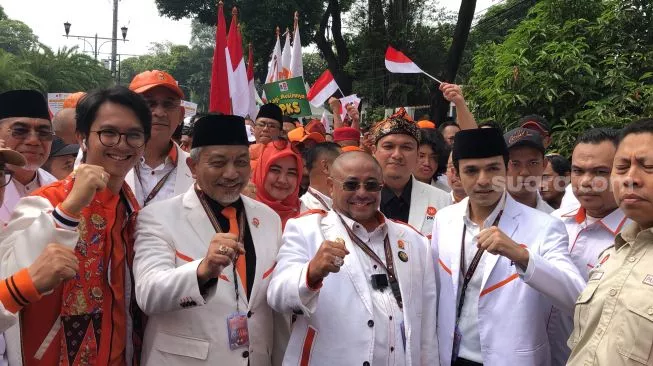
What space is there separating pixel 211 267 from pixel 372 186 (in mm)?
1077

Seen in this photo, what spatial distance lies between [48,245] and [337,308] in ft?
4.61

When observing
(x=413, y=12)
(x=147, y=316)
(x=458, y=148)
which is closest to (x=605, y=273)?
(x=458, y=148)

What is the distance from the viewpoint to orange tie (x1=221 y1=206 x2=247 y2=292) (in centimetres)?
339

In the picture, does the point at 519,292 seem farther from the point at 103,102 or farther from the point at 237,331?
the point at 103,102

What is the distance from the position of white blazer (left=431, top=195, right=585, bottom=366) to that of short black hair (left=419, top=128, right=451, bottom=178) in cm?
234

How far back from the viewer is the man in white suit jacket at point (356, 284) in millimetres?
3275

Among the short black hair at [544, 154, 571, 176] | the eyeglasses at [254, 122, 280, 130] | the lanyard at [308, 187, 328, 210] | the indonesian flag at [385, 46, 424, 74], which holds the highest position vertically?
the indonesian flag at [385, 46, 424, 74]

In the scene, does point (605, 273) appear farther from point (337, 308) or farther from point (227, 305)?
point (227, 305)

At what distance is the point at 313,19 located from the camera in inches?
1035

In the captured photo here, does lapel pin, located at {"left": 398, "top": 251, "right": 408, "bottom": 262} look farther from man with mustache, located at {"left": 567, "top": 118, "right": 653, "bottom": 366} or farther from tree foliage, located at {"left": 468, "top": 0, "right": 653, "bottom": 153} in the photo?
tree foliage, located at {"left": 468, "top": 0, "right": 653, "bottom": 153}

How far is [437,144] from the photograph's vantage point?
6.17 m

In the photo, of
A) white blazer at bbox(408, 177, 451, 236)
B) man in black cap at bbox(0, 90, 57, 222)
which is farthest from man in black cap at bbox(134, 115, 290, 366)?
white blazer at bbox(408, 177, 451, 236)

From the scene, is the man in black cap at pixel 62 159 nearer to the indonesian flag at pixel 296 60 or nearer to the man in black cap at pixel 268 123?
the man in black cap at pixel 268 123

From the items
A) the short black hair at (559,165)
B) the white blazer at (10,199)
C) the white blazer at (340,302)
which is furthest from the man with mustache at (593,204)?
the white blazer at (10,199)
